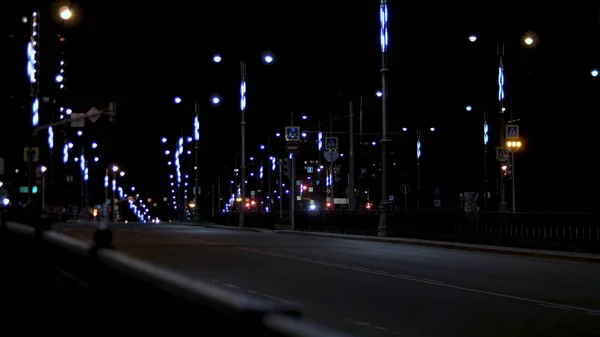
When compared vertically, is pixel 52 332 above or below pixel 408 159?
below

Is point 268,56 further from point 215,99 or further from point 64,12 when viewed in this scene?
point 64,12

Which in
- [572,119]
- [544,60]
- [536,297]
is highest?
[544,60]

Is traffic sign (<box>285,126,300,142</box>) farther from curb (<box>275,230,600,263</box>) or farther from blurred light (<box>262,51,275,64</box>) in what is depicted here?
curb (<box>275,230,600,263</box>)

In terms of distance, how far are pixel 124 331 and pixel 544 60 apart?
5526cm

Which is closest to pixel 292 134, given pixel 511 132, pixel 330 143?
pixel 330 143

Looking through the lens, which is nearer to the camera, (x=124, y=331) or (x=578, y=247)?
(x=124, y=331)

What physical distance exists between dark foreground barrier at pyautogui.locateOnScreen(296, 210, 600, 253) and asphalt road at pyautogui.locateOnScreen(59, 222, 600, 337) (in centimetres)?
208

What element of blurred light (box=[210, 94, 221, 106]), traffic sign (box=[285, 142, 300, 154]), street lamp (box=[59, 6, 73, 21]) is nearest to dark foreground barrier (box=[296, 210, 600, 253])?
traffic sign (box=[285, 142, 300, 154])

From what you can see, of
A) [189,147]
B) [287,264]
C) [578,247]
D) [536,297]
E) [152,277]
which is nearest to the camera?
[152,277]

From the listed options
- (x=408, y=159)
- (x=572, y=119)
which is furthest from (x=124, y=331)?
(x=408, y=159)

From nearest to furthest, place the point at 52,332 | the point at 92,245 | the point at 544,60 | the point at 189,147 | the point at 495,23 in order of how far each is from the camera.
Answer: the point at 52,332, the point at 92,245, the point at 495,23, the point at 544,60, the point at 189,147

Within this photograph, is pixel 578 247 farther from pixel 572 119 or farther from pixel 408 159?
pixel 408 159

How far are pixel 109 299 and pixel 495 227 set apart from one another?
24972mm

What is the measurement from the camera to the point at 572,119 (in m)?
52.2
